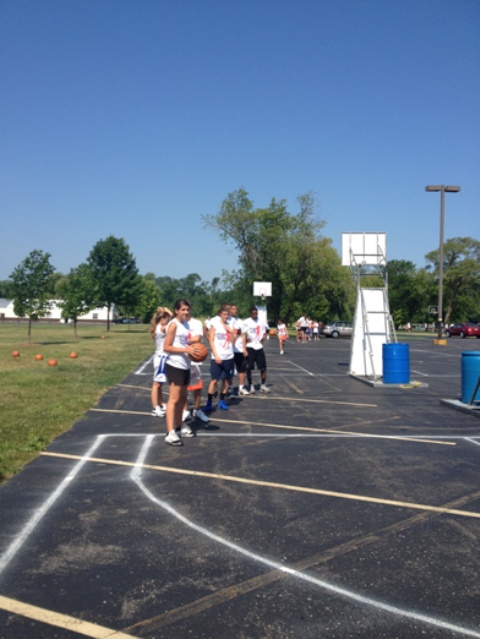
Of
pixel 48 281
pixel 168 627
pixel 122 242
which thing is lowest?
pixel 168 627

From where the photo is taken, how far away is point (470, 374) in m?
11.0

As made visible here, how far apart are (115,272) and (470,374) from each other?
5854 cm

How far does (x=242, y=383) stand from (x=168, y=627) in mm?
9359

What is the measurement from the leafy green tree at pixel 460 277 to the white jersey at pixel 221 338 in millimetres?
75903

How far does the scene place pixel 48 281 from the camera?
108 ft

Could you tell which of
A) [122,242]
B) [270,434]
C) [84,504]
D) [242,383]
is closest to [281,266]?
[122,242]

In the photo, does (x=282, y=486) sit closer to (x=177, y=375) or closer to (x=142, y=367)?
(x=177, y=375)

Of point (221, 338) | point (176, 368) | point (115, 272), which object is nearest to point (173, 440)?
point (176, 368)

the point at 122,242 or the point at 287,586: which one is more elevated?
the point at 122,242

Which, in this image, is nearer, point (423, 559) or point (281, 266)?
point (423, 559)

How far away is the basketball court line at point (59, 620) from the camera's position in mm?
3219

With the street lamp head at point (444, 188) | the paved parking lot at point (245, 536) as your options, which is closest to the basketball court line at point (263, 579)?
the paved parking lot at point (245, 536)

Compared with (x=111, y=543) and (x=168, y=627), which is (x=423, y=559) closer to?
(x=168, y=627)

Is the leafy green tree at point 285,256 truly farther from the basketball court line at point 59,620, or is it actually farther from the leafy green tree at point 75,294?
the basketball court line at point 59,620
